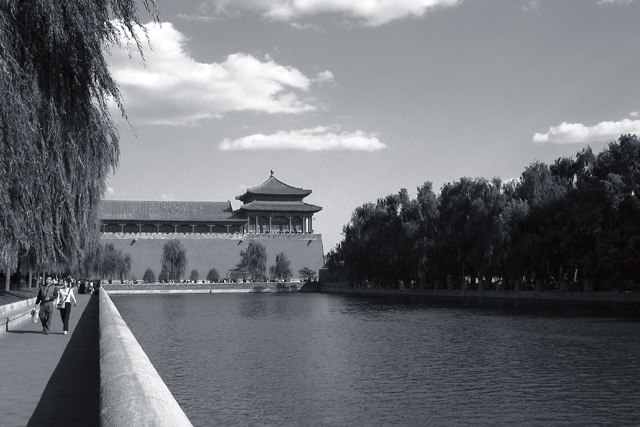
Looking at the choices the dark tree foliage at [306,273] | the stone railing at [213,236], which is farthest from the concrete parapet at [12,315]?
the dark tree foliage at [306,273]

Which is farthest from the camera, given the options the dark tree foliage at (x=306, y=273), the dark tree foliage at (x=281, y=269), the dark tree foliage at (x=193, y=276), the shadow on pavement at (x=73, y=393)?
the dark tree foliage at (x=306, y=273)

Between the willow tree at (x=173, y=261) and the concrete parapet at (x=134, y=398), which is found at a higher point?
the willow tree at (x=173, y=261)

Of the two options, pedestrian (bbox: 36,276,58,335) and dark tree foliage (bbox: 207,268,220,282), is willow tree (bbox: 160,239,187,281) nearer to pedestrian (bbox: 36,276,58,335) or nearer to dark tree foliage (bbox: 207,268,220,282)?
dark tree foliage (bbox: 207,268,220,282)

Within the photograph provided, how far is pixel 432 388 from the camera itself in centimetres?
1002

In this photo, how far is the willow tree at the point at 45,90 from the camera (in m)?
4.23

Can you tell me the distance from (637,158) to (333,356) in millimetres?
18308

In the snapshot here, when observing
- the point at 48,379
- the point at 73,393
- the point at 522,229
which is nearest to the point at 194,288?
the point at 522,229

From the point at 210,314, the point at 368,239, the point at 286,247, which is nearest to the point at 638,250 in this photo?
the point at 210,314

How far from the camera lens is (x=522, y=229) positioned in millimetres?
31516

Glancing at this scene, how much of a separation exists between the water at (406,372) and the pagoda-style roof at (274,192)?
47976 mm

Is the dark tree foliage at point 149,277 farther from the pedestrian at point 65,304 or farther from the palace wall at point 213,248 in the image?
the pedestrian at point 65,304

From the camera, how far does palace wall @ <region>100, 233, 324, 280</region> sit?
6209 cm

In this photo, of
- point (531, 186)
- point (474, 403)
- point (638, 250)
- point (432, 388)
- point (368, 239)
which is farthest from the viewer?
point (368, 239)

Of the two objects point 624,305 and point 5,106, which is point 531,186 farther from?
point 5,106
